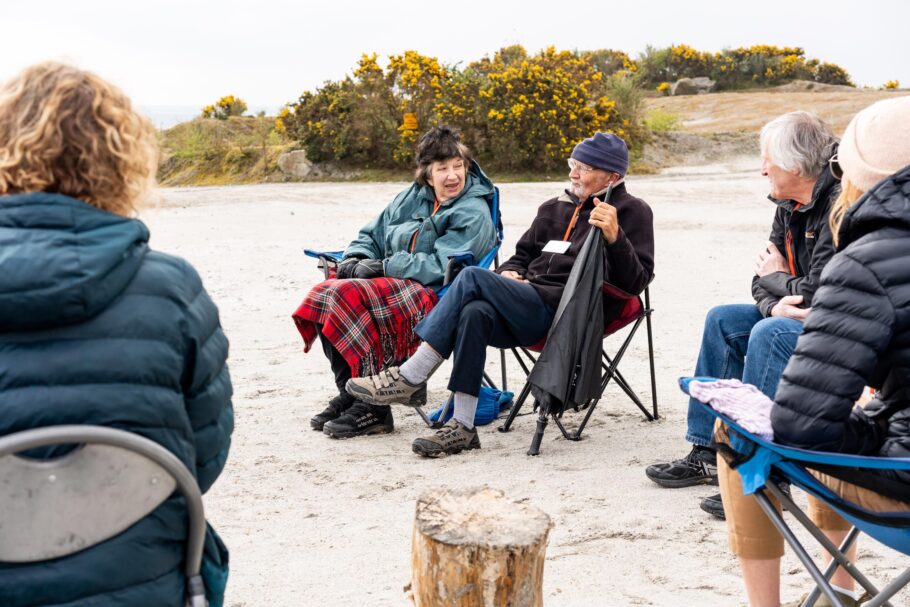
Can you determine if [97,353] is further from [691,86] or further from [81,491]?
[691,86]

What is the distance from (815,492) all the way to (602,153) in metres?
2.65

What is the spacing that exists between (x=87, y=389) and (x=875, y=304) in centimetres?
153

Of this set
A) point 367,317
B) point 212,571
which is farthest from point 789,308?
point 212,571

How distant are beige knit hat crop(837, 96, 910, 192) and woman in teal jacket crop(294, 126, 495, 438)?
2.77 metres

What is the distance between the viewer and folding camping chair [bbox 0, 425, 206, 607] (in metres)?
1.55

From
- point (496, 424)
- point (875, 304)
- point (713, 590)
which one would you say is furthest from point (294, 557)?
point (875, 304)

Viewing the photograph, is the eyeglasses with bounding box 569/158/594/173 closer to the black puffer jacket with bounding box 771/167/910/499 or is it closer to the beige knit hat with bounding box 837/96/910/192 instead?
the beige knit hat with bounding box 837/96/910/192

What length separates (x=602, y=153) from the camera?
4.68 m

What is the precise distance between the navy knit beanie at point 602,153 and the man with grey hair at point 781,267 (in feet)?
2.92

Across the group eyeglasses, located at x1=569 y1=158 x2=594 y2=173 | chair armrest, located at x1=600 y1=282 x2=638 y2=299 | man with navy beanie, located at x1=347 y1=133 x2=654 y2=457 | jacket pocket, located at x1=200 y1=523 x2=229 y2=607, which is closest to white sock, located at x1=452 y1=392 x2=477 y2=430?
man with navy beanie, located at x1=347 y1=133 x2=654 y2=457

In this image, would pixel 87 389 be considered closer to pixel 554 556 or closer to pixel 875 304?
pixel 875 304

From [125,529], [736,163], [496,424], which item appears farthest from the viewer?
[736,163]

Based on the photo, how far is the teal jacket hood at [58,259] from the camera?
1578 millimetres

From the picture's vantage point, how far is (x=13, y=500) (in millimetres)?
1562
